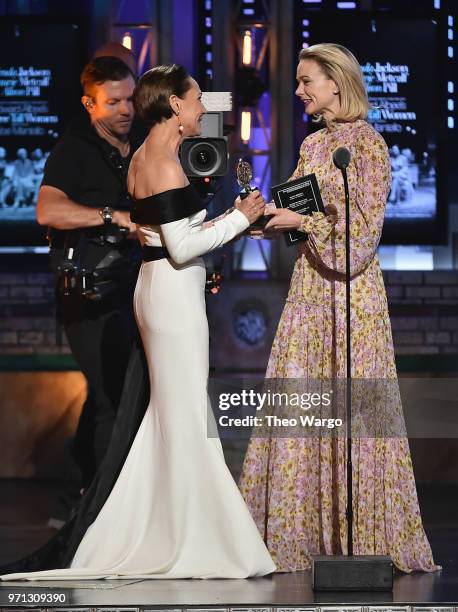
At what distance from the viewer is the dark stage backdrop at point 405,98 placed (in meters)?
7.04

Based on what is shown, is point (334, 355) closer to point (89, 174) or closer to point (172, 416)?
point (172, 416)

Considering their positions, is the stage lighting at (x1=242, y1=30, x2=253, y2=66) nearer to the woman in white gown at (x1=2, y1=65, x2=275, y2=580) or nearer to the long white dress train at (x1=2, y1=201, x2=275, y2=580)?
the woman in white gown at (x1=2, y1=65, x2=275, y2=580)

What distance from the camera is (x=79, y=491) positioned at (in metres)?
5.82

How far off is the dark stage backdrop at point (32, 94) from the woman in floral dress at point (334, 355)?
317 cm

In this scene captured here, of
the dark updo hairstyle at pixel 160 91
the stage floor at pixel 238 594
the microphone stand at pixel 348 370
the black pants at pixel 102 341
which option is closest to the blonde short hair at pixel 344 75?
the microphone stand at pixel 348 370

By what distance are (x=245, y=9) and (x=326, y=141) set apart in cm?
315

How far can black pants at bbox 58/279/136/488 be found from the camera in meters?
5.18

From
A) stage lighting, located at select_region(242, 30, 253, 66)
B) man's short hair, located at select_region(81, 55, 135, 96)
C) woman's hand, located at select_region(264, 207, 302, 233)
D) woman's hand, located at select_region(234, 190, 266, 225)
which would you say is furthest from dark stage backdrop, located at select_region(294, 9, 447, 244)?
woman's hand, located at select_region(234, 190, 266, 225)

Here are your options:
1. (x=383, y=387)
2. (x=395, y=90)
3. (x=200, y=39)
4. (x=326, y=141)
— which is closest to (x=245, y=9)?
(x=200, y=39)

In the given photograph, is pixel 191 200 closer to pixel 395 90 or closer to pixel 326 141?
pixel 326 141

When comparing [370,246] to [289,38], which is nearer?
[370,246]

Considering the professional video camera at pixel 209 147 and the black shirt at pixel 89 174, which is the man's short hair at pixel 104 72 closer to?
the black shirt at pixel 89 174

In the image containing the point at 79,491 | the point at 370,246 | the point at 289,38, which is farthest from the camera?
the point at 289,38

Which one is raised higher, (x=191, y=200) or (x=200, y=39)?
(x=200, y=39)
